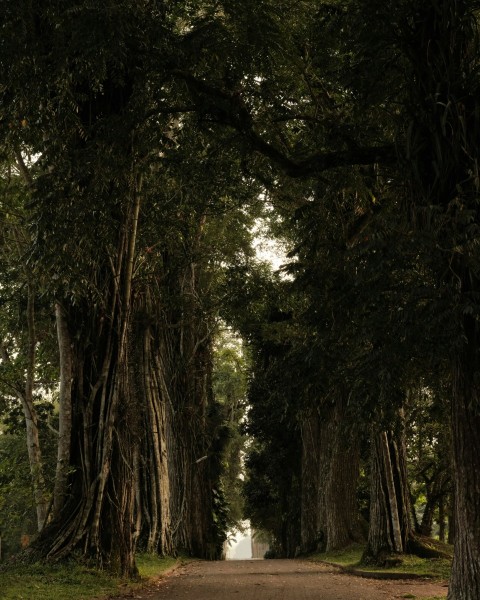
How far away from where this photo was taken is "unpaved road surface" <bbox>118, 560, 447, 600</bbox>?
9648mm

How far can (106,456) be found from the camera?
11.2 meters

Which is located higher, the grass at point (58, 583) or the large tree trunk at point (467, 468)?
the large tree trunk at point (467, 468)

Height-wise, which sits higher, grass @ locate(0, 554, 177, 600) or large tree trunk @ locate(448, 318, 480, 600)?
large tree trunk @ locate(448, 318, 480, 600)

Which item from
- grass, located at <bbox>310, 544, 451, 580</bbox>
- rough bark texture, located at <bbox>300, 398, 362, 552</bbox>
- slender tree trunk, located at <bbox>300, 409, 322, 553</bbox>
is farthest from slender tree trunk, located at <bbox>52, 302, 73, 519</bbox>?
slender tree trunk, located at <bbox>300, 409, 322, 553</bbox>

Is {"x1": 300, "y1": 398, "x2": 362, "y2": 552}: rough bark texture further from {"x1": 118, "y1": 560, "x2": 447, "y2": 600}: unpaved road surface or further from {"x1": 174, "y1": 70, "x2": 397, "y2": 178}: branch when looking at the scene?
{"x1": 174, "y1": 70, "x2": 397, "y2": 178}: branch

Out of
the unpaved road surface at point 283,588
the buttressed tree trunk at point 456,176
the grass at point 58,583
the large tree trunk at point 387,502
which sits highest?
the buttressed tree trunk at point 456,176

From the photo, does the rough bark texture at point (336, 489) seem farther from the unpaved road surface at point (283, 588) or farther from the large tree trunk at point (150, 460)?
the unpaved road surface at point (283, 588)

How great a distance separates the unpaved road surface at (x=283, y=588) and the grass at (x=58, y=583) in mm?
454

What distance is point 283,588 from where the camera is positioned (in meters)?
11.0

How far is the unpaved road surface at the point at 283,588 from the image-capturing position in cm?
965

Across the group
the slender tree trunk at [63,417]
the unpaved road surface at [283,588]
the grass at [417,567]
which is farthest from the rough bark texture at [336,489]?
the slender tree trunk at [63,417]

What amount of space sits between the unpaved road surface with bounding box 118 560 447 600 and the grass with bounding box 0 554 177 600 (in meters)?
0.45

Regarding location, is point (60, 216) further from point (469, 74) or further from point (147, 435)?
point (147, 435)

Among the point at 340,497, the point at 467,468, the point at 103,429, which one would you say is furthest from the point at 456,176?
the point at 340,497
